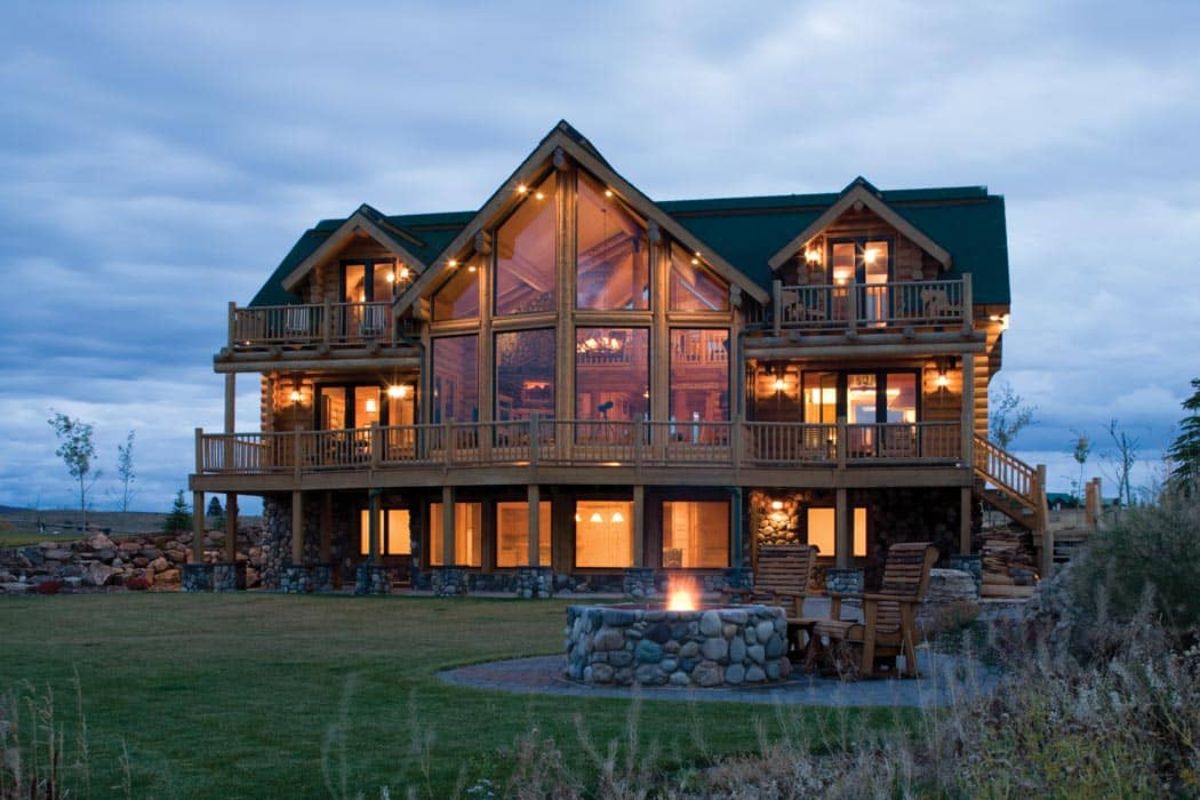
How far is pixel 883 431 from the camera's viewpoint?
26422 mm

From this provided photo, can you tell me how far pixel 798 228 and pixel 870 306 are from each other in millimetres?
3198

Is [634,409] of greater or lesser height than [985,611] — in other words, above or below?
above

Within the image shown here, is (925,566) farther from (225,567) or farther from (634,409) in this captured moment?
(225,567)

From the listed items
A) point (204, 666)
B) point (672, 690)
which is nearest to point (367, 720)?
point (672, 690)

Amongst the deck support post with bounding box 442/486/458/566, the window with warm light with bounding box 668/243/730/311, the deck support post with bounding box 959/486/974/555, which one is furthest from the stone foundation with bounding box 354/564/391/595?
the deck support post with bounding box 959/486/974/555

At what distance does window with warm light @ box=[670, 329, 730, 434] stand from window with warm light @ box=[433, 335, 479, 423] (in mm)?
3807

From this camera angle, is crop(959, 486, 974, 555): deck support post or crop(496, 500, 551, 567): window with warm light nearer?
crop(959, 486, 974, 555): deck support post

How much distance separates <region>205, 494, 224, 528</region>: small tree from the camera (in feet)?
149

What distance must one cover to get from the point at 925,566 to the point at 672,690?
254 centimetres

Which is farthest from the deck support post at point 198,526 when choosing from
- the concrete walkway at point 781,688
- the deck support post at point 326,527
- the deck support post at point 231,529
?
the concrete walkway at point 781,688

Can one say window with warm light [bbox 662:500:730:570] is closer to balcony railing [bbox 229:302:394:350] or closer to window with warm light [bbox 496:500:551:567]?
window with warm light [bbox 496:500:551:567]

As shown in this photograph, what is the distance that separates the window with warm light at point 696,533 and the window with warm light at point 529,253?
180 inches

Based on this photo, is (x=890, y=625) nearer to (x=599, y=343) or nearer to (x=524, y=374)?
(x=599, y=343)

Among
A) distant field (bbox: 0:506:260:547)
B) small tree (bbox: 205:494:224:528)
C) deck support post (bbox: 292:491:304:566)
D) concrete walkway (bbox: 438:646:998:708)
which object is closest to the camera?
concrete walkway (bbox: 438:646:998:708)
